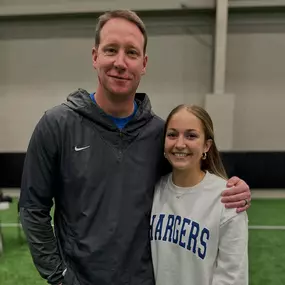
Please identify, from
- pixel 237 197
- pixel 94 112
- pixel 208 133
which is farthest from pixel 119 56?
pixel 237 197

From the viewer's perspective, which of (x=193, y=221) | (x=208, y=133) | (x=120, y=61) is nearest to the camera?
(x=120, y=61)

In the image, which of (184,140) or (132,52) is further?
(184,140)

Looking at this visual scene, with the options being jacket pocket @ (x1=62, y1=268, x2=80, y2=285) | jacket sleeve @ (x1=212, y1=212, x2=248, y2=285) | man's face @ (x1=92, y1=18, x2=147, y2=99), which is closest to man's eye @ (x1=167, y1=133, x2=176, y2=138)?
man's face @ (x1=92, y1=18, x2=147, y2=99)

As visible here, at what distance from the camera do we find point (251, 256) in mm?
3406

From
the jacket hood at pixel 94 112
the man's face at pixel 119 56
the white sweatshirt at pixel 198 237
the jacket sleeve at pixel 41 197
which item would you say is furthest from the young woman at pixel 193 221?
the jacket sleeve at pixel 41 197

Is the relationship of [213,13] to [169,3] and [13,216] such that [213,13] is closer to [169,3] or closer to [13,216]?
[169,3]

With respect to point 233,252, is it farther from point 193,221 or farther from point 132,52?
point 132,52

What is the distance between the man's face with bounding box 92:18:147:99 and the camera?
1149mm

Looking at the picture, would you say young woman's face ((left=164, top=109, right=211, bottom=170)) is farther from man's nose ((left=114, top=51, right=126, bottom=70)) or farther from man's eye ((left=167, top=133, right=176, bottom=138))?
man's nose ((left=114, top=51, right=126, bottom=70))

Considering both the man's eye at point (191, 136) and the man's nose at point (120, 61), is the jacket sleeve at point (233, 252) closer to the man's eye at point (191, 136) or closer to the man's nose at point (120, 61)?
the man's eye at point (191, 136)

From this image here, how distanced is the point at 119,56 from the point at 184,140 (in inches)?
15.4

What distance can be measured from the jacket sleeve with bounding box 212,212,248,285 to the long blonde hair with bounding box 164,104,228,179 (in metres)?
0.24

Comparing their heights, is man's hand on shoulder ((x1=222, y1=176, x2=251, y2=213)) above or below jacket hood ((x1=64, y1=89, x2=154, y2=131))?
below

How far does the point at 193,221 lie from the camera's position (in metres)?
1.25
